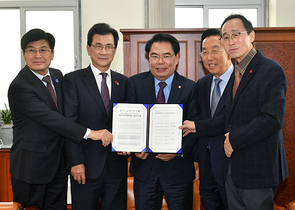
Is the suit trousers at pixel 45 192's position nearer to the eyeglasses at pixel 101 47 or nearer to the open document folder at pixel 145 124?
the open document folder at pixel 145 124

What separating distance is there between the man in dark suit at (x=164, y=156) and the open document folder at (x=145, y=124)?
0.29ft

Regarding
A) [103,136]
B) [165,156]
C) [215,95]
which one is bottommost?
[165,156]

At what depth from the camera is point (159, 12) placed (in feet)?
16.4

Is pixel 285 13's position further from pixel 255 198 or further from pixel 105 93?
pixel 255 198

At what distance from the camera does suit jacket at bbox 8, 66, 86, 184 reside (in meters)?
2.05

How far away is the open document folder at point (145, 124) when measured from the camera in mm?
1989

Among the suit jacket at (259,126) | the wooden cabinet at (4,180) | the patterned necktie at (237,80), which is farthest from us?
the wooden cabinet at (4,180)

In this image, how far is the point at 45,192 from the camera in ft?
7.18

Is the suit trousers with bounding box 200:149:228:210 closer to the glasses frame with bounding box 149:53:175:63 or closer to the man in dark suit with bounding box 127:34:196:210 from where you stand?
the man in dark suit with bounding box 127:34:196:210

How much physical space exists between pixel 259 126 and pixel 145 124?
725 mm

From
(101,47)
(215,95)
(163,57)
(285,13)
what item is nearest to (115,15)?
(285,13)

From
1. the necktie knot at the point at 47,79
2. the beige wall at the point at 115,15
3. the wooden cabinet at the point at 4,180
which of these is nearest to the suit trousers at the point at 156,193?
the necktie knot at the point at 47,79

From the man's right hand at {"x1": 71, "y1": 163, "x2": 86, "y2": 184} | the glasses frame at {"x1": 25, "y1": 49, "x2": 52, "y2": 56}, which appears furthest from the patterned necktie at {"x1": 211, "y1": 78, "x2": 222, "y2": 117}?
the glasses frame at {"x1": 25, "y1": 49, "x2": 52, "y2": 56}

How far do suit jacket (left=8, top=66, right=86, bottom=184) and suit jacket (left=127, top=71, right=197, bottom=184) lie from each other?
21.0 inches
